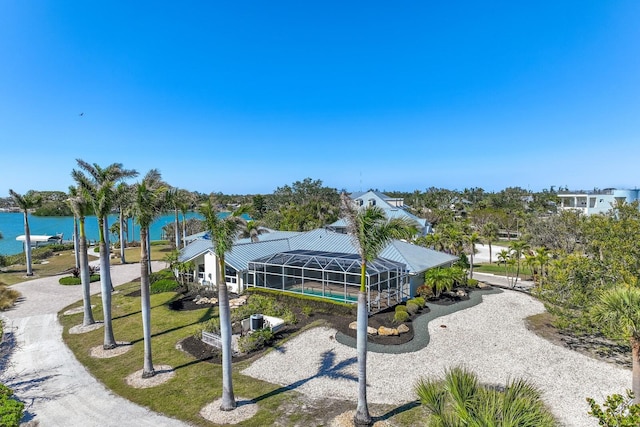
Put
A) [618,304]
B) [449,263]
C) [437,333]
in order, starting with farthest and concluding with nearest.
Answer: [449,263]
[437,333]
[618,304]

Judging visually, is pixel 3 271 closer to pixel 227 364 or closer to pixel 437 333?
pixel 227 364

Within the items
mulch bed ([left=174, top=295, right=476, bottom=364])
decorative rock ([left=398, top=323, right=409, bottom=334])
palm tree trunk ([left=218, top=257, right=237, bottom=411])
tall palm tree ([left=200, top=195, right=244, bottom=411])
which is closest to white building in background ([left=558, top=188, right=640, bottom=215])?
mulch bed ([left=174, top=295, right=476, bottom=364])

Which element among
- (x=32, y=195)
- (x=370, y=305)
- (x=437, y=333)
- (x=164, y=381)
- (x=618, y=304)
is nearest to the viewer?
(x=618, y=304)

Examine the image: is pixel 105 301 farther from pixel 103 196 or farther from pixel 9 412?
pixel 9 412

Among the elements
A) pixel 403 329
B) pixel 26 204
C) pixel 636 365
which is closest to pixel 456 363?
pixel 403 329

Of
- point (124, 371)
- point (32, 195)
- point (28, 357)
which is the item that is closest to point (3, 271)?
point (32, 195)

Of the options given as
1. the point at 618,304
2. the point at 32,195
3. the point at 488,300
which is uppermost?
the point at 32,195

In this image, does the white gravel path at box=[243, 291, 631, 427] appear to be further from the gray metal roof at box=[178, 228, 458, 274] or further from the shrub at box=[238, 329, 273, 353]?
the gray metal roof at box=[178, 228, 458, 274]
